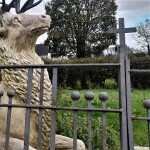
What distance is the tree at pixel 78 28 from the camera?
26312 mm

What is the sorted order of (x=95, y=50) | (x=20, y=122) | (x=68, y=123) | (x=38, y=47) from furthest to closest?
(x=95, y=50), (x=68, y=123), (x=38, y=47), (x=20, y=122)

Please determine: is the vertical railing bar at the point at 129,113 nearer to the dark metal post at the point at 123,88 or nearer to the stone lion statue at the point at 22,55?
the dark metal post at the point at 123,88

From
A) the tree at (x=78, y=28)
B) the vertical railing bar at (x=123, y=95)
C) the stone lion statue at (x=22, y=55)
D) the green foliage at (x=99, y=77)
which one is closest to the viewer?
the vertical railing bar at (x=123, y=95)

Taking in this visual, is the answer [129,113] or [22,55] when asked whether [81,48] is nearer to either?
[22,55]

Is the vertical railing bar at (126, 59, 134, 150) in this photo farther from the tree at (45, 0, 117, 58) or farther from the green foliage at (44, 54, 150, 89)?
→ the tree at (45, 0, 117, 58)

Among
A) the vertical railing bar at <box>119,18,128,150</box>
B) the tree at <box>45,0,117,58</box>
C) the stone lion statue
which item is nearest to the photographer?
the vertical railing bar at <box>119,18,128,150</box>

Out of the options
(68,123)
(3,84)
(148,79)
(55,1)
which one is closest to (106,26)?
(55,1)

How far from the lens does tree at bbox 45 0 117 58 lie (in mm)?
26312

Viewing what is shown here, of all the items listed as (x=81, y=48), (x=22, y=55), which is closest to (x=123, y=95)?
(x=22, y=55)

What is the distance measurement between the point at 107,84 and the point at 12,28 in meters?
10.8

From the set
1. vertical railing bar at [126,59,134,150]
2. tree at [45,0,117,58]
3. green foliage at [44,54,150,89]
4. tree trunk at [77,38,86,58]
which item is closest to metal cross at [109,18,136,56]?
vertical railing bar at [126,59,134,150]

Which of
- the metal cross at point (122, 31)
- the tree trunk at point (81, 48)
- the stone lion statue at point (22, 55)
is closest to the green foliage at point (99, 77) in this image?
the stone lion statue at point (22, 55)

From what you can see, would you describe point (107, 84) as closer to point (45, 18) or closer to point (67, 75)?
point (67, 75)

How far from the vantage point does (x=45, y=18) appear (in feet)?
9.14
